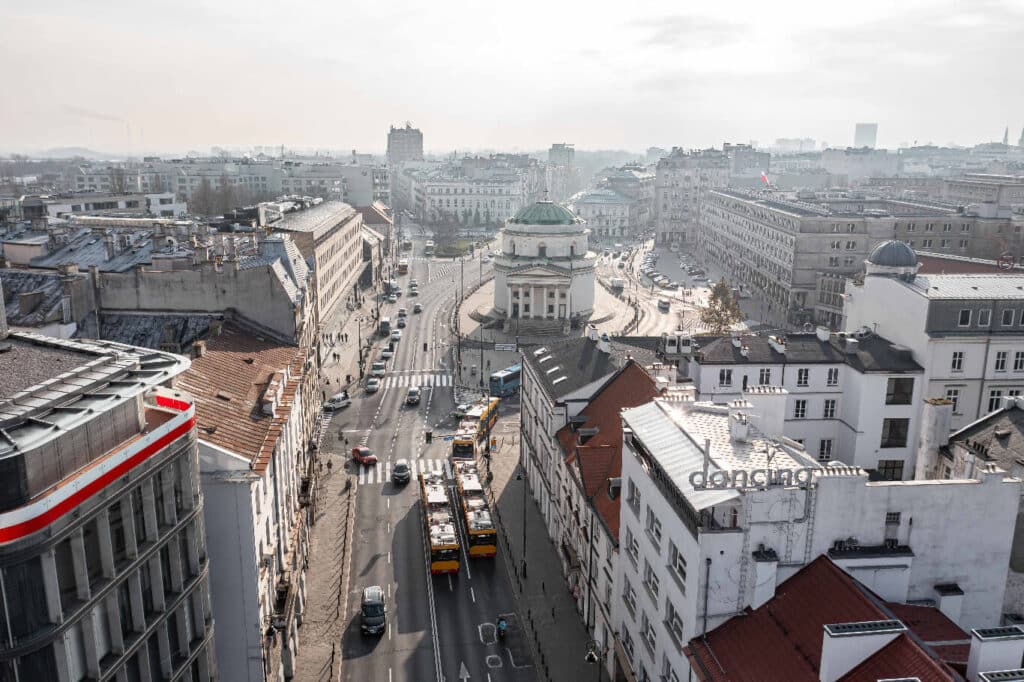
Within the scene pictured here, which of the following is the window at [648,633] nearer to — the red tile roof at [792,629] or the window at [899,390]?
the red tile roof at [792,629]

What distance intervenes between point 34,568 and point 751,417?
1419 inches

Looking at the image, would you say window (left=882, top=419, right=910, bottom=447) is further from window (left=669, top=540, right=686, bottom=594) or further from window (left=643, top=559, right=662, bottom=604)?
window (left=669, top=540, right=686, bottom=594)

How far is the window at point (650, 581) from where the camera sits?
44.9 meters

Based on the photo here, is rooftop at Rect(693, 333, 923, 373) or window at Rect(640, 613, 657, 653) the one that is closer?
window at Rect(640, 613, 657, 653)

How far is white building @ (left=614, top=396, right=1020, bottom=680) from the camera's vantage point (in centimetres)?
3838

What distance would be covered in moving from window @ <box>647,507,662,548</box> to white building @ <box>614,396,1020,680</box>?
0.34 feet

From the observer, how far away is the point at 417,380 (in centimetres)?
11850

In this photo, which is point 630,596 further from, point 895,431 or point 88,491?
point 88,491

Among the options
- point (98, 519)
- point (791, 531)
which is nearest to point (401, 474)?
point (791, 531)

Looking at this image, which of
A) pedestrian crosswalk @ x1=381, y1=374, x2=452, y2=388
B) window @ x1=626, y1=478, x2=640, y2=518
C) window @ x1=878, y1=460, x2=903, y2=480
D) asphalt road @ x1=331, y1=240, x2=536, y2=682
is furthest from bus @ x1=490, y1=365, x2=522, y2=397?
window @ x1=626, y1=478, x2=640, y2=518

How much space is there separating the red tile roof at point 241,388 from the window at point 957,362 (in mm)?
49692

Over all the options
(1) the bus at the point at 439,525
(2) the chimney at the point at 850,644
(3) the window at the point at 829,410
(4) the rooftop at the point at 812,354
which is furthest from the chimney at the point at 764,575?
(1) the bus at the point at 439,525

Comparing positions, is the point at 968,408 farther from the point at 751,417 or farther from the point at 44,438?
the point at 44,438

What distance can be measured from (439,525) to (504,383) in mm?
44782
